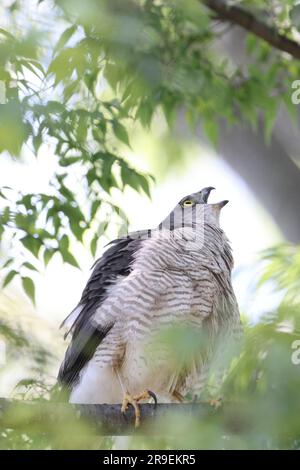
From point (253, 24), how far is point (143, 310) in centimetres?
199

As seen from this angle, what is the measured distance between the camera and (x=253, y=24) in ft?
16.4

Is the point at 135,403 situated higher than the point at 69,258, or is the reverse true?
the point at 69,258

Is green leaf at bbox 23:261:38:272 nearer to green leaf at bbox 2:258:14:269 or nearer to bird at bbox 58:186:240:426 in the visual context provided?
green leaf at bbox 2:258:14:269

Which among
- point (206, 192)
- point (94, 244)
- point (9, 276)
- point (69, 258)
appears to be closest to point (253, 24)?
point (206, 192)

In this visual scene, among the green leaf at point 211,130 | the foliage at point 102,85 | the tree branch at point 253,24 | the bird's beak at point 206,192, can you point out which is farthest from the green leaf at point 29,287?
the tree branch at point 253,24

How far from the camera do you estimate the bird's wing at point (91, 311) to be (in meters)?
4.07

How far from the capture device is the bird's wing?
407cm

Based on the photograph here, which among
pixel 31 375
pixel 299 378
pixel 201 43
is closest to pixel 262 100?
pixel 201 43

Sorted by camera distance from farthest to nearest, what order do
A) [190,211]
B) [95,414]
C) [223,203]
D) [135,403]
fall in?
[190,211], [223,203], [135,403], [95,414]

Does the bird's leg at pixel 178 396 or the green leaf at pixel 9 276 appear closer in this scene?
the green leaf at pixel 9 276

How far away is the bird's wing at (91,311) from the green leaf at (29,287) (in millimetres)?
402

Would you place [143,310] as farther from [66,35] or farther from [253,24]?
[253,24]

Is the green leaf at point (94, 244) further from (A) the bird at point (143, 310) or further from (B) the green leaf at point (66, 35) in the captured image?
(B) the green leaf at point (66, 35)

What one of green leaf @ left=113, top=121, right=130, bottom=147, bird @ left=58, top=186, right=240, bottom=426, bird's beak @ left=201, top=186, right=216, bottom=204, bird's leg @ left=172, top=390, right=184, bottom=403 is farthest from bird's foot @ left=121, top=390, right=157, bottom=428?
bird's beak @ left=201, top=186, right=216, bottom=204
